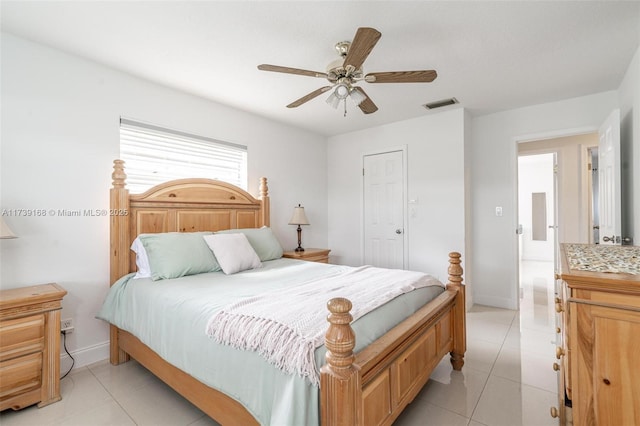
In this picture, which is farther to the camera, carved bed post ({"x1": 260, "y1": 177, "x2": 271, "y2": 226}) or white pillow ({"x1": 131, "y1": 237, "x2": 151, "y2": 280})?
carved bed post ({"x1": 260, "y1": 177, "x2": 271, "y2": 226})

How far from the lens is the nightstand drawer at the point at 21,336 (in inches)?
71.7

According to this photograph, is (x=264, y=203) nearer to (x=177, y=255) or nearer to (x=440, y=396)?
(x=177, y=255)

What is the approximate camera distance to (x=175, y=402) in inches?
78.4

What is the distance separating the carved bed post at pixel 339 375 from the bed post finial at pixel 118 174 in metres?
2.38

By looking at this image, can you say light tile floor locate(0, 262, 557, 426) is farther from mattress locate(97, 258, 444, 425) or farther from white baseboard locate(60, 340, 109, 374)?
mattress locate(97, 258, 444, 425)

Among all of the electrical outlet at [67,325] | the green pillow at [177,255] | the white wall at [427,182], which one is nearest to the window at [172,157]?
the green pillow at [177,255]

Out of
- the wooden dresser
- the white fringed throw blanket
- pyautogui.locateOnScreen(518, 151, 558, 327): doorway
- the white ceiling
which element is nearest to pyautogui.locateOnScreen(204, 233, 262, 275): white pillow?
the white fringed throw blanket

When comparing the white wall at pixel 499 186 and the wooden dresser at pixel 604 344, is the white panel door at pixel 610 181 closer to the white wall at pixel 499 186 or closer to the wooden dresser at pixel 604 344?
the white wall at pixel 499 186

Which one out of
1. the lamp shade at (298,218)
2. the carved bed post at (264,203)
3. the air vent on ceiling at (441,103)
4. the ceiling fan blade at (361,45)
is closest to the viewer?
the ceiling fan blade at (361,45)

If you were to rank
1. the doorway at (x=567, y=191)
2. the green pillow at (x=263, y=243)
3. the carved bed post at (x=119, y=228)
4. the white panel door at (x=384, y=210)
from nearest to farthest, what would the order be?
the carved bed post at (x=119, y=228) < the green pillow at (x=263, y=243) < the white panel door at (x=384, y=210) < the doorway at (x=567, y=191)

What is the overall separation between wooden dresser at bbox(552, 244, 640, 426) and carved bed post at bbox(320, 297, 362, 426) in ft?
2.75

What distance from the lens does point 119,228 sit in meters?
2.57

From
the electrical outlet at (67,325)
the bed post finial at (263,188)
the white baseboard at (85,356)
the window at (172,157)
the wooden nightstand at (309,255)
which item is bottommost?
the white baseboard at (85,356)

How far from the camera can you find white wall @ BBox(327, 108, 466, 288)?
3791mm
